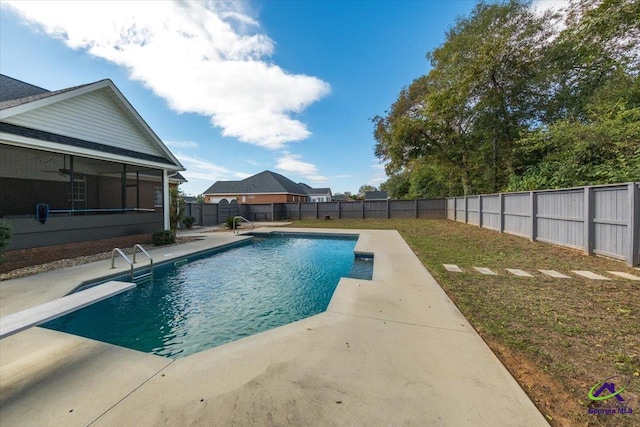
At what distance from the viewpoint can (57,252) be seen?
22.1 feet

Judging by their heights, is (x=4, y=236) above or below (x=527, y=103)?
below

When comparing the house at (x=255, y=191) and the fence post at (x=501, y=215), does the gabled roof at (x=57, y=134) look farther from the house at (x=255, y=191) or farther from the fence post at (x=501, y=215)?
the house at (x=255, y=191)

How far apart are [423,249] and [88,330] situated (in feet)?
25.8

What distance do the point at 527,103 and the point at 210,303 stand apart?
20.4 meters

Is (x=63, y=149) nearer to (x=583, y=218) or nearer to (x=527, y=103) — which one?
(x=583, y=218)

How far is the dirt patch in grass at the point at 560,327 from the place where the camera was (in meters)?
1.87

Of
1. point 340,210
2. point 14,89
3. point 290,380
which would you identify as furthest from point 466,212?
point 14,89

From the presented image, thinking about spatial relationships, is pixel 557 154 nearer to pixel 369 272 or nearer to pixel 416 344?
pixel 369 272

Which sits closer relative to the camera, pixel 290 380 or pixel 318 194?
pixel 290 380

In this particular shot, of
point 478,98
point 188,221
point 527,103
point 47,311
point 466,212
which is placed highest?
point 478,98

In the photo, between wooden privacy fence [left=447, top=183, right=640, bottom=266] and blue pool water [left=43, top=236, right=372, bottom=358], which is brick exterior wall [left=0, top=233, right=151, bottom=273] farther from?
wooden privacy fence [left=447, top=183, right=640, bottom=266]

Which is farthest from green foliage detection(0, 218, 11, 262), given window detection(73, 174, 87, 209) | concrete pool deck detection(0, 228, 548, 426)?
window detection(73, 174, 87, 209)

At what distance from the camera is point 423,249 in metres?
7.88

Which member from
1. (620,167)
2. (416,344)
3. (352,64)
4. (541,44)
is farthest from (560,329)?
(541,44)
